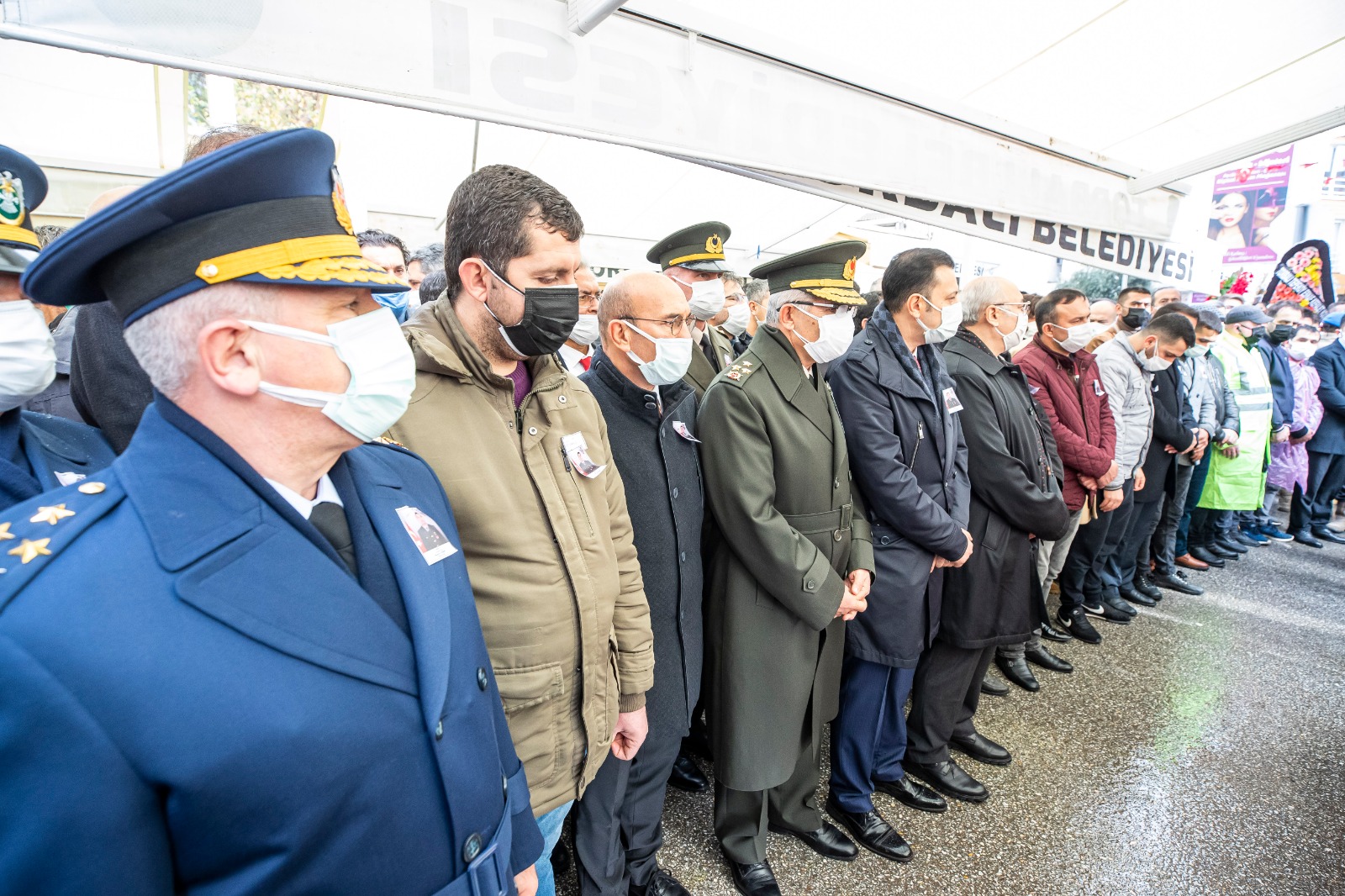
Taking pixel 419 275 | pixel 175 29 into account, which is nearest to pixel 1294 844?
pixel 175 29

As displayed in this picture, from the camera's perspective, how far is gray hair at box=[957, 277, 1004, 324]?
10.6ft

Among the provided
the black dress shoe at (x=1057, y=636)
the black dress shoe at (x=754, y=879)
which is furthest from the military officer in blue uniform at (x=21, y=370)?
the black dress shoe at (x=1057, y=636)

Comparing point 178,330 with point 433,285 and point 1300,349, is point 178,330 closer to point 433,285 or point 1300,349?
point 433,285

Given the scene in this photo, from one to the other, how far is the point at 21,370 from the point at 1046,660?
16.2 feet

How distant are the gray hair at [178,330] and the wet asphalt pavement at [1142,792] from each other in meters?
2.39

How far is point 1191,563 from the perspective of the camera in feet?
19.6

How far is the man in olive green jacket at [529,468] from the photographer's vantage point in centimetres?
148

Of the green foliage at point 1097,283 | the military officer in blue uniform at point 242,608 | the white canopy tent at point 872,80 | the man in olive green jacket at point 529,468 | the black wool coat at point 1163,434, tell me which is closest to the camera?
the military officer in blue uniform at point 242,608

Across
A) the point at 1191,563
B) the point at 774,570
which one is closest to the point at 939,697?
the point at 774,570

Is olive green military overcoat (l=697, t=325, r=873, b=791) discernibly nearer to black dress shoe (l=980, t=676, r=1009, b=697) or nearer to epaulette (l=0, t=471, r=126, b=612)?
epaulette (l=0, t=471, r=126, b=612)

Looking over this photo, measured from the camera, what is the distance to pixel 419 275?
178 inches

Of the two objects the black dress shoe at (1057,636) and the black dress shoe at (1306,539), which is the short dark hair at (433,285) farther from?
the black dress shoe at (1306,539)

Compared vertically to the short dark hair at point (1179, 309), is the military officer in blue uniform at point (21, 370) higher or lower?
lower

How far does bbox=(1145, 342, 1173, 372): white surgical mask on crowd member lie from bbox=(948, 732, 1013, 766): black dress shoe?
3.08m
